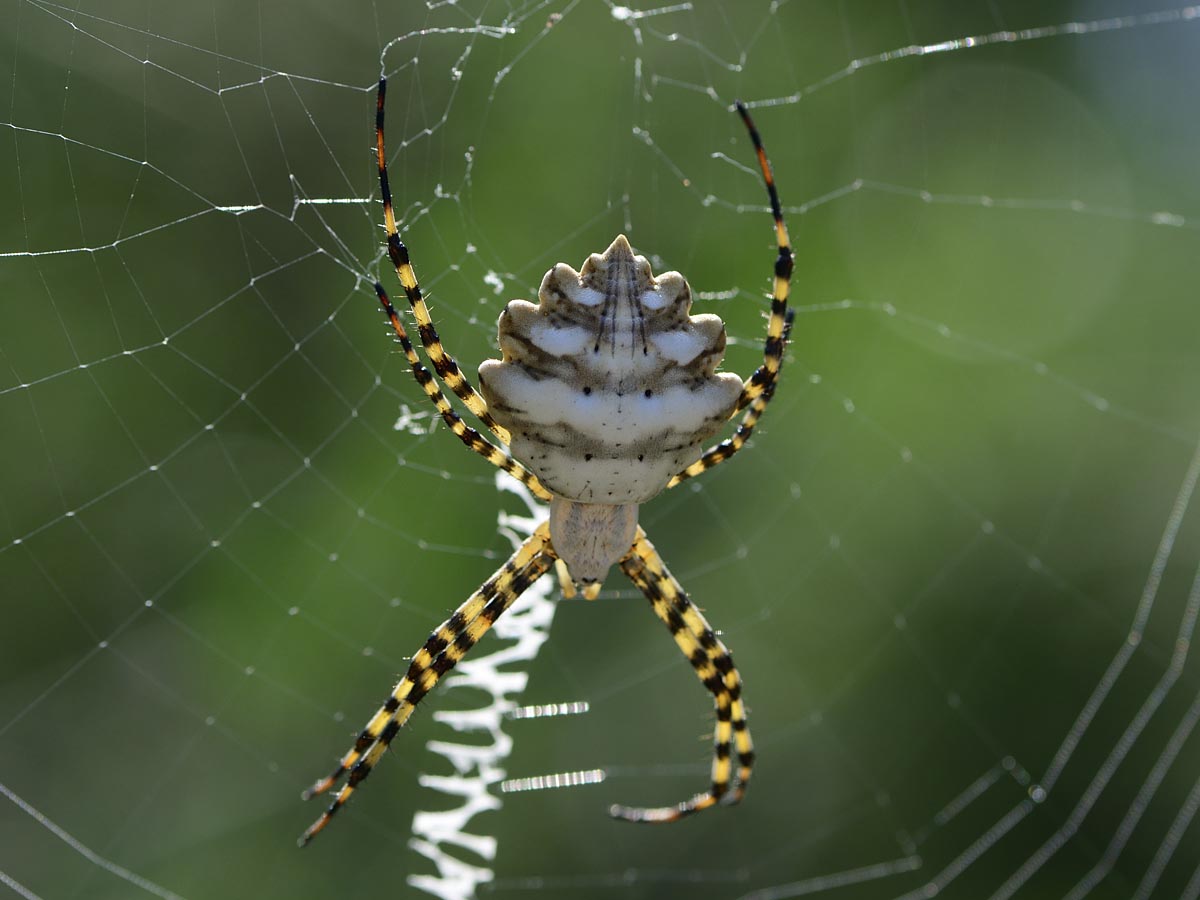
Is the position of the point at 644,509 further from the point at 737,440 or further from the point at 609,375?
the point at 609,375

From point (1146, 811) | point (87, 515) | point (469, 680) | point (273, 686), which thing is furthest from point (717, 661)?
point (1146, 811)

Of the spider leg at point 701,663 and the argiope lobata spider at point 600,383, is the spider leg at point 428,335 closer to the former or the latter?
the argiope lobata spider at point 600,383

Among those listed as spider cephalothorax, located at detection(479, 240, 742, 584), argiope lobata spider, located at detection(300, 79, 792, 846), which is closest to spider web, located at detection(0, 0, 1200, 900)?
argiope lobata spider, located at detection(300, 79, 792, 846)

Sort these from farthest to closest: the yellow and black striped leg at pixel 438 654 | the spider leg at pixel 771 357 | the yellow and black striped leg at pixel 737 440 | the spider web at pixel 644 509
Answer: the spider web at pixel 644 509 → the yellow and black striped leg at pixel 438 654 → the yellow and black striped leg at pixel 737 440 → the spider leg at pixel 771 357

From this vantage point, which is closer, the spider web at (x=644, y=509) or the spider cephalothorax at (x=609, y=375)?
the spider cephalothorax at (x=609, y=375)

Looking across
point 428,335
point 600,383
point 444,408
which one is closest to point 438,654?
point 444,408

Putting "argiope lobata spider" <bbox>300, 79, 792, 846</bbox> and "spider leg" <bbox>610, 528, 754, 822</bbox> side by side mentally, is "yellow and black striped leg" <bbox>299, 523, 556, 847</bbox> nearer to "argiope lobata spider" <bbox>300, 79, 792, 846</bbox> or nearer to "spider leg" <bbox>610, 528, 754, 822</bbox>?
"argiope lobata spider" <bbox>300, 79, 792, 846</bbox>

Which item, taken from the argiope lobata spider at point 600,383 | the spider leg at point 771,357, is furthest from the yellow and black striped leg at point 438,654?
the spider leg at point 771,357
